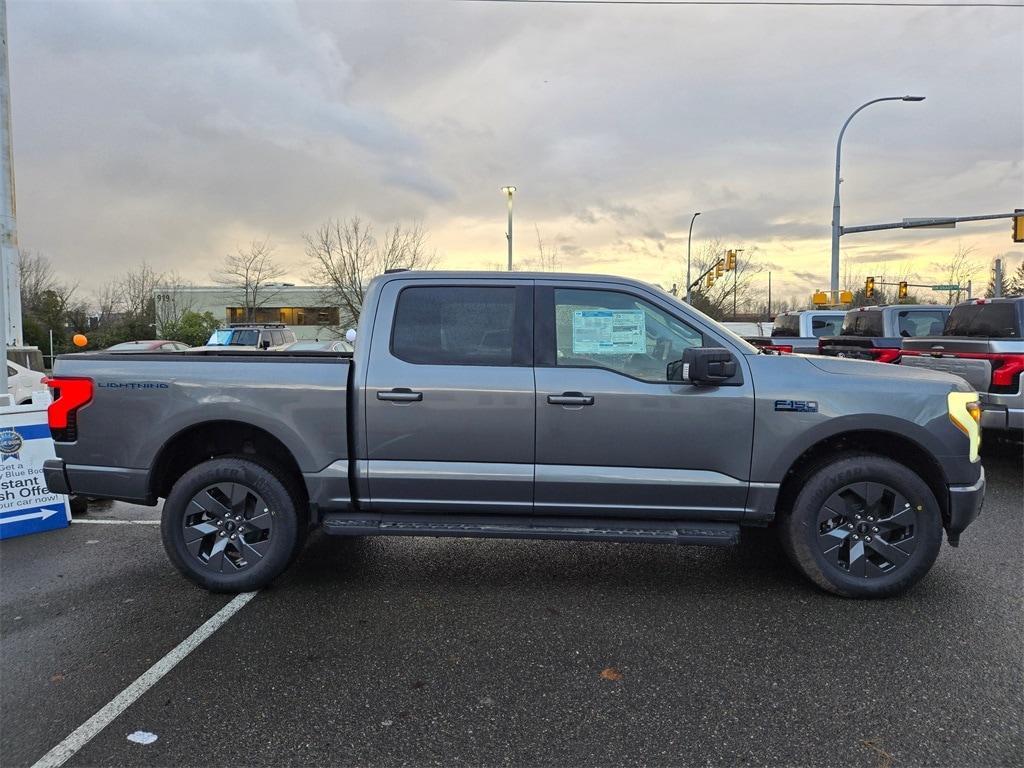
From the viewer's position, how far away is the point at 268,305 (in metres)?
49.1

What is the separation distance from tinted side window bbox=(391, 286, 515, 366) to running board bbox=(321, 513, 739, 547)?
98 centimetres

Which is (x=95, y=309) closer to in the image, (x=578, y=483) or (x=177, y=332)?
(x=177, y=332)

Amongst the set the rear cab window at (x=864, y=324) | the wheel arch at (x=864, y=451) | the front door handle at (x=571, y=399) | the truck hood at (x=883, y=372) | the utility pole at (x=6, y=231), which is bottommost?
the wheel arch at (x=864, y=451)

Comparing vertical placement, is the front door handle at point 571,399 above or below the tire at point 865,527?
above

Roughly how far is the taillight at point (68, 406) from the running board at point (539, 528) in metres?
1.70

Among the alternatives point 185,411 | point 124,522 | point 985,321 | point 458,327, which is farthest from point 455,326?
point 985,321

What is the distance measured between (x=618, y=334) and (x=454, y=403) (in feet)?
3.61

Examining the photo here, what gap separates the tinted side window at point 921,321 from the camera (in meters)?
11.2

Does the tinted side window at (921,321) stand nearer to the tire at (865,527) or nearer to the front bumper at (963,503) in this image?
the front bumper at (963,503)

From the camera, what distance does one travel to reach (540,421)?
12.5 ft

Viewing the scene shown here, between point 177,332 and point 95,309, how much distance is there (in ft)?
46.8

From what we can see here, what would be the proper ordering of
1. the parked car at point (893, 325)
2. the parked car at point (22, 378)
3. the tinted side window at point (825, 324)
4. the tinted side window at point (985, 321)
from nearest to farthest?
the tinted side window at point (985, 321), the parked car at point (22, 378), the parked car at point (893, 325), the tinted side window at point (825, 324)

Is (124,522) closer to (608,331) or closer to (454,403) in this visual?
(454,403)

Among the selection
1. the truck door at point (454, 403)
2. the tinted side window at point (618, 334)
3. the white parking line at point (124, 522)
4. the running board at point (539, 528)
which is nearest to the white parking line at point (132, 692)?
the running board at point (539, 528)
